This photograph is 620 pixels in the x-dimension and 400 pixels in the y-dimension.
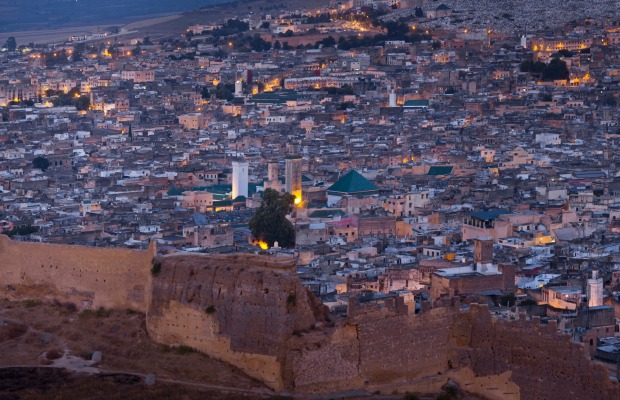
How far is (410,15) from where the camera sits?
4449 inches

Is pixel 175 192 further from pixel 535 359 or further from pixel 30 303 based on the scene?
pixel 535 359

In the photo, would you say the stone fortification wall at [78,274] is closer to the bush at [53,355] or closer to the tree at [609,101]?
the bush at [53,355]

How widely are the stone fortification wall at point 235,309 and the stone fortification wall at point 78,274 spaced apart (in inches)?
20.5

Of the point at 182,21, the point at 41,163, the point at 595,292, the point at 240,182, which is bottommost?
the point at 41,163

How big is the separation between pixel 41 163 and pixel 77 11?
118385 millimetres

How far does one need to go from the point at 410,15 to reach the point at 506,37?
11204 millimetres

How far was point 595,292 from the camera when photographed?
28.4 meters

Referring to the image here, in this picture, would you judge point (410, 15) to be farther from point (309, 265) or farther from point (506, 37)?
point (309, 265)

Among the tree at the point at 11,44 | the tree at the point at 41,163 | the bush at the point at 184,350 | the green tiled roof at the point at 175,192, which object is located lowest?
the tree at the point at 41,163

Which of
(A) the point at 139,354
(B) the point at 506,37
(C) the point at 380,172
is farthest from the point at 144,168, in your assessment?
(B) the point at 506,37

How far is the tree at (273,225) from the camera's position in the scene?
38844mm

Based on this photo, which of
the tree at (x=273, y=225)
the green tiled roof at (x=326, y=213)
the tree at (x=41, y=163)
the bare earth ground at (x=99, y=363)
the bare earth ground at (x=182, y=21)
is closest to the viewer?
the bare earth ground at (x=99, y=363)

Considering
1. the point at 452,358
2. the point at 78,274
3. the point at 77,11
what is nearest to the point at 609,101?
the point at 78,274

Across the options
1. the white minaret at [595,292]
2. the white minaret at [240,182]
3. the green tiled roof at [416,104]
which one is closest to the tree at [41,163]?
the white minaret at [240,182]
